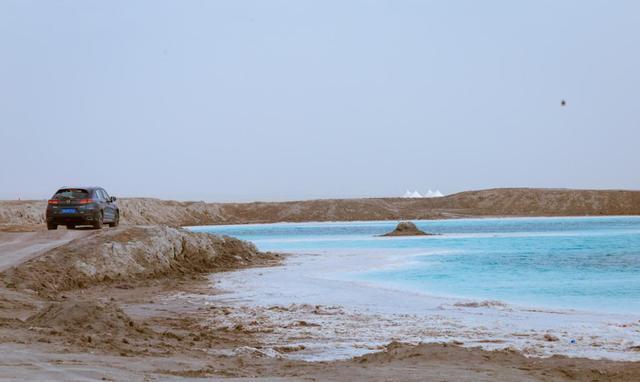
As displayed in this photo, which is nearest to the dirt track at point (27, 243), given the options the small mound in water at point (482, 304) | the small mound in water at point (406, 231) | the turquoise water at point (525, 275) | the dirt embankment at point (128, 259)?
the dirt embankment at point (128, 259)

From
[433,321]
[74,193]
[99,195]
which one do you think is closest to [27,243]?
[74,193]

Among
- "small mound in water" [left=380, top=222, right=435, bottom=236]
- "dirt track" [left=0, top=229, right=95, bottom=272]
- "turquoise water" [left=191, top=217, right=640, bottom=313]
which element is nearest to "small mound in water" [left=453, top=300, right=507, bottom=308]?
"turquoise water" [left=191, top=217, right=640, bottom=313]

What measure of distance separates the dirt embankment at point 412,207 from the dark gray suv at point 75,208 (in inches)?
2886

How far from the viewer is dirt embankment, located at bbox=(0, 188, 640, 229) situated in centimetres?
11456

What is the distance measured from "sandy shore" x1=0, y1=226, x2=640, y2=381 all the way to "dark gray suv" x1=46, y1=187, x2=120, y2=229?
8.71m

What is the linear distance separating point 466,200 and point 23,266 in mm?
136846

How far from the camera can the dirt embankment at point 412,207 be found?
376ft

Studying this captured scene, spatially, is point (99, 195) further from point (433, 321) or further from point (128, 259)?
point (433, 321)

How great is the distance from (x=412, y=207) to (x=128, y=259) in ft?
397

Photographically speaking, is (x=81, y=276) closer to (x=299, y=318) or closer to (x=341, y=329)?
(x=299, y=318)

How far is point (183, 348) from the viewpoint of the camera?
9508mm

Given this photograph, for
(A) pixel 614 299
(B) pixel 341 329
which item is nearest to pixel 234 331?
(B) pixel 341 329

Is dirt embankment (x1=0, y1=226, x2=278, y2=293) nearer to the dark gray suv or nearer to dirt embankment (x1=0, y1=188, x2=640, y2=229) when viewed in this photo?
the dark gray suv

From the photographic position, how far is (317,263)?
28234 millimetres
